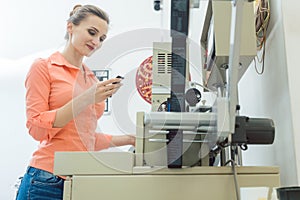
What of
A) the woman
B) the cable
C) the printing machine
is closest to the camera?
the printing machine

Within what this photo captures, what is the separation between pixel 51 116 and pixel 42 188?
0.75 ft

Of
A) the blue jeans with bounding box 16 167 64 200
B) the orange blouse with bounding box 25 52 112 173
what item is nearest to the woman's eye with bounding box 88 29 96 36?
the orange blouse with bounding box 25 52 112 173

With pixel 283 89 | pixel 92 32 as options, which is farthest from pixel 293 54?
pixel 92 32

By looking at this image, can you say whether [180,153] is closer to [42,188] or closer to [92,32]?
[42,188]

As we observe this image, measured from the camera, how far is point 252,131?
0.84 metres

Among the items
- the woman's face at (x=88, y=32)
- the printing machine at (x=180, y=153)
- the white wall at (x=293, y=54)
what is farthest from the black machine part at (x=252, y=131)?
the woman's face at (x=88, y=32)

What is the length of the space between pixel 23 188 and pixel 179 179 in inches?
21.9

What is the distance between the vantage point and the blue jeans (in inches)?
42.9

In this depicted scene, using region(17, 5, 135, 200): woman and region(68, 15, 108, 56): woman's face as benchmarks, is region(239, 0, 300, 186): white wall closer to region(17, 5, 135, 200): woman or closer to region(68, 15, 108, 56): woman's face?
region(17, 5, 135, 200): woman

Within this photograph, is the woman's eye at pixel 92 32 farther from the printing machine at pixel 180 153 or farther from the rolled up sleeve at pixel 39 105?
the printing machine at pixel 180 153

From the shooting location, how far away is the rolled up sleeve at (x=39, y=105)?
3.63 ft

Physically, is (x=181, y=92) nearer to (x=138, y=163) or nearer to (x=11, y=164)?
(x=138, y=163)

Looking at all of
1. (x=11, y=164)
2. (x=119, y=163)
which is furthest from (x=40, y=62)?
(x=11, y=164)

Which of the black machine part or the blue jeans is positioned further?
the blue jeans
